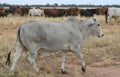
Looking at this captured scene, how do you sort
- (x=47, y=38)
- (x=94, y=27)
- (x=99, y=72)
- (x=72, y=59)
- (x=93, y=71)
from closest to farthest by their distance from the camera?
(x=47, y=38)
(x=99, y=72)
(x=93, y=71)
(x=94, y=27)
(x=72, y=59)

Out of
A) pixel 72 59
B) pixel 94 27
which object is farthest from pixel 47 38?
pixel 72 59

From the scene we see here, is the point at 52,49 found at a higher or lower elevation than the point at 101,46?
higher

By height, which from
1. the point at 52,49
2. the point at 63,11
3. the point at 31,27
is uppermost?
the point at 31,27

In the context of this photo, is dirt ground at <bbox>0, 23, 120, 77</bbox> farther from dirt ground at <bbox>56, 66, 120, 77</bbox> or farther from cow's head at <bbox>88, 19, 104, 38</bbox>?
cow's head at <bbox>88, 19, 104, 38</bbox>

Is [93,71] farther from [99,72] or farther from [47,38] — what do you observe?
[47,38]

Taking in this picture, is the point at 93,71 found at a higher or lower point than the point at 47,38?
lower

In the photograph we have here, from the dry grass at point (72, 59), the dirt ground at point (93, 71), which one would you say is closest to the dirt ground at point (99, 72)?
the dirt ground at point (93, 71)

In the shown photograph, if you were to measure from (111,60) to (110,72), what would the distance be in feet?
4.93

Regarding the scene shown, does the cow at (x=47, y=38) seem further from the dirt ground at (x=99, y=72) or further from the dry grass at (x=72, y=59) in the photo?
the dry grass at (x=72, y=59)

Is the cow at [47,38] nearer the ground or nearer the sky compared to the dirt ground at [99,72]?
nearer the sky

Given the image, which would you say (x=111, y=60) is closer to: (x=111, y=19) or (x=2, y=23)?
(x=2, y=23)

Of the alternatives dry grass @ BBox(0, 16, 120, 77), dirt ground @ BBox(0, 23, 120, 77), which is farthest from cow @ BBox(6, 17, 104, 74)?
dry grass @ BBox(0, 16, 120, 77)

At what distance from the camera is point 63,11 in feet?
111

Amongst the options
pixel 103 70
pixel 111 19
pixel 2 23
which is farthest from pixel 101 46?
pixel 111 19
